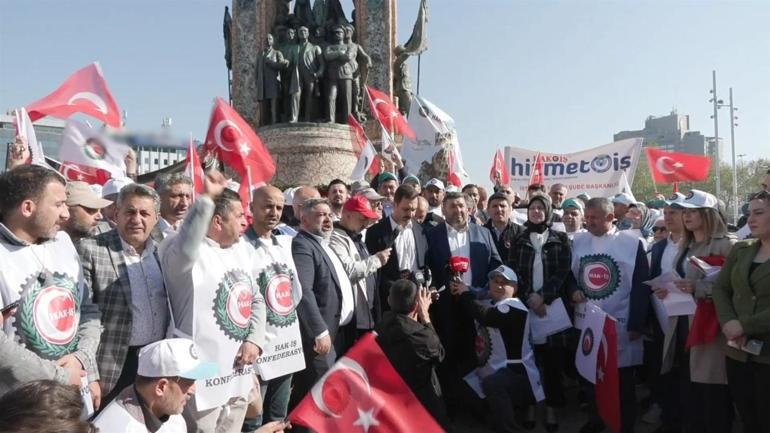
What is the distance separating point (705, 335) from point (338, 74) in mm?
13065

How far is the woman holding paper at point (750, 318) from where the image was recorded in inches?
141

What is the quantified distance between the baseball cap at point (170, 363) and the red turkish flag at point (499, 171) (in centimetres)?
952

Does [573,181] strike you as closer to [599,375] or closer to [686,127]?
[599,375]

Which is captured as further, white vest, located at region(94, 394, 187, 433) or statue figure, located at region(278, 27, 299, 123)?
statue figure, located at region(278, 27, 299, 123)

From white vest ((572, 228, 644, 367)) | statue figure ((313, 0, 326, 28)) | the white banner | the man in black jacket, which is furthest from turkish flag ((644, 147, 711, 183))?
statue figure ((313, 0, 326, 28))

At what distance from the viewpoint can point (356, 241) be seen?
194 inches

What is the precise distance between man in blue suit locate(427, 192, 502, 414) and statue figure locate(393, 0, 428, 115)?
13.6m

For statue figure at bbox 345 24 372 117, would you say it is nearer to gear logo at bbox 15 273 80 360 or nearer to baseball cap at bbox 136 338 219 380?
gear logo at bbox 15 273 80 360

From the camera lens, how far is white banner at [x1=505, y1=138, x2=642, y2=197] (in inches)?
389

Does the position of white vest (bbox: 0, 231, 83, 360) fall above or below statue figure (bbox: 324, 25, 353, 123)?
below

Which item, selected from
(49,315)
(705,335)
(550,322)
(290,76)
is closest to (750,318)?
(705,335)

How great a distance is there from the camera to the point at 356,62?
16.5 m

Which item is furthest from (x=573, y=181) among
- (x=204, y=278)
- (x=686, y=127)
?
(x=686, y=127)

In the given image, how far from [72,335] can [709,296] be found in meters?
3.65
